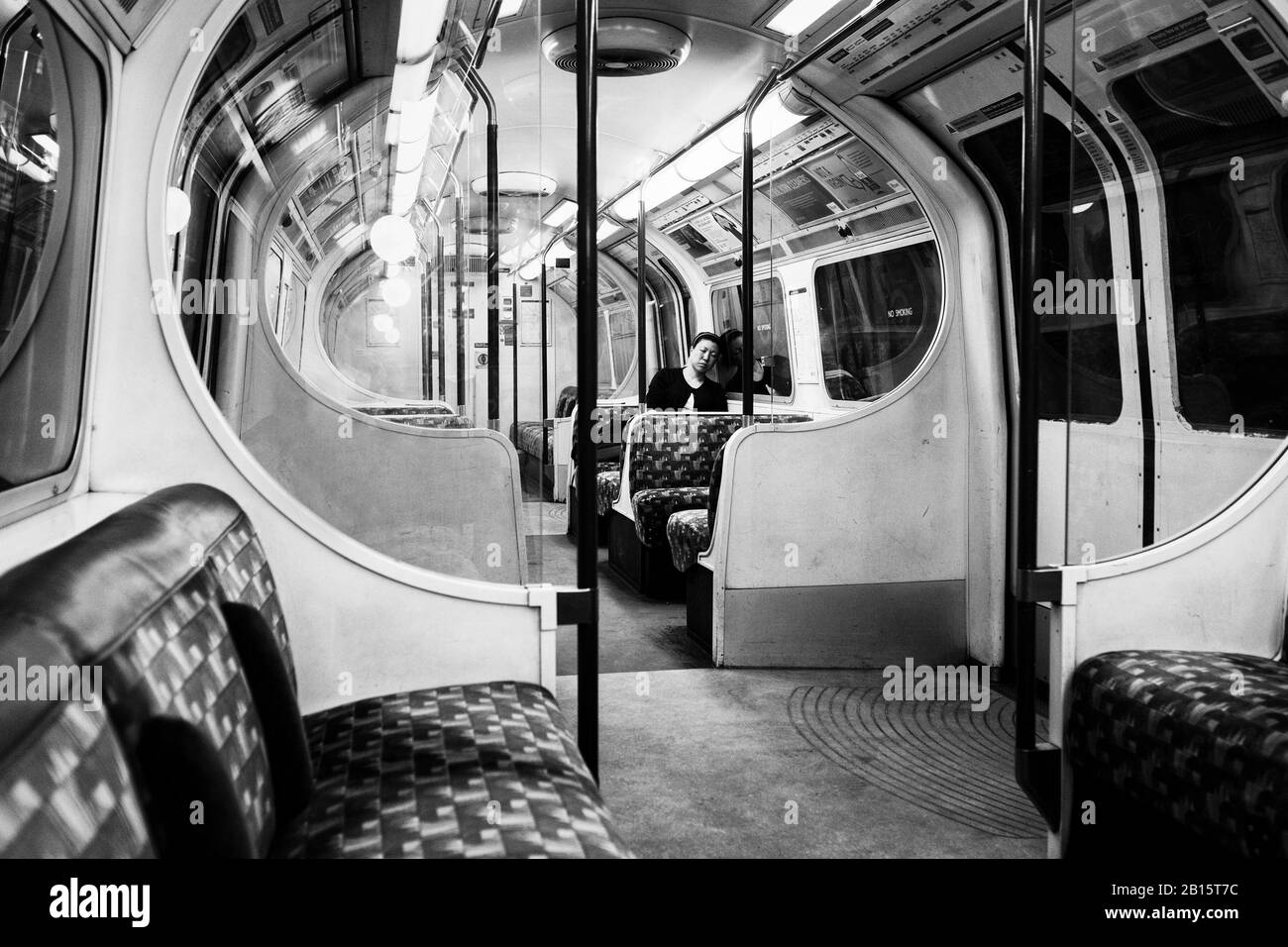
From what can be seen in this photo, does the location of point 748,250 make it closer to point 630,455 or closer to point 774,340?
point 630,455

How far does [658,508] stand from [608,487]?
129cm

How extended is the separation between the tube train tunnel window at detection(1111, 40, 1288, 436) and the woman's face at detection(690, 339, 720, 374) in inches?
151

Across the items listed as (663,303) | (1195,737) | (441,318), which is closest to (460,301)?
(441,318)

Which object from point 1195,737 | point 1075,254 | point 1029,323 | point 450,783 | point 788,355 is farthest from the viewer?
point 788,355

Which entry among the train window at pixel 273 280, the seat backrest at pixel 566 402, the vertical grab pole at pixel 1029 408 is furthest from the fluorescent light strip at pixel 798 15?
the seat backrest at pixel 566 402

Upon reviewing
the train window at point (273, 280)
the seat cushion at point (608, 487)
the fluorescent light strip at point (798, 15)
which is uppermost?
the fluorescent light strip at point (798, 15)

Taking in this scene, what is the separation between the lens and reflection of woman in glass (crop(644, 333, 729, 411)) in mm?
7383

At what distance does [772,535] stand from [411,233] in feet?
8.55

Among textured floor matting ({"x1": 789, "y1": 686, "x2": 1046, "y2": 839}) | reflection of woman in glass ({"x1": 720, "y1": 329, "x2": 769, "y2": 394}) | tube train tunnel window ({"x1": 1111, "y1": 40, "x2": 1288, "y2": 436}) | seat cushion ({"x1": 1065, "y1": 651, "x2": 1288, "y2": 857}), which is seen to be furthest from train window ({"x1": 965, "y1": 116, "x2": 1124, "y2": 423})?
reflection of woman in glass ({"x1": 720, "y1": 329, "x2": 769, "y2": 394})

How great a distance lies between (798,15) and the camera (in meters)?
4.86

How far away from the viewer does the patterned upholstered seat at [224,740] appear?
108cm

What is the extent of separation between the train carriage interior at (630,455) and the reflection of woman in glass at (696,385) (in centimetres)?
86

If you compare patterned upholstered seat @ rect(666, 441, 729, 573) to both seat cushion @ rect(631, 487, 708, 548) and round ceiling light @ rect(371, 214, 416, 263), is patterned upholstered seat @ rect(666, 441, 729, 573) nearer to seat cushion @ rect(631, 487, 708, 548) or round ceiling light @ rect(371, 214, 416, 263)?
seat cushion @ rect(631, 487, 708, 548)

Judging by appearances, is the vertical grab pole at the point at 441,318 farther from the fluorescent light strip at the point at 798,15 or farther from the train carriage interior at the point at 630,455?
the fluorescent light strip at the point at 798,15
